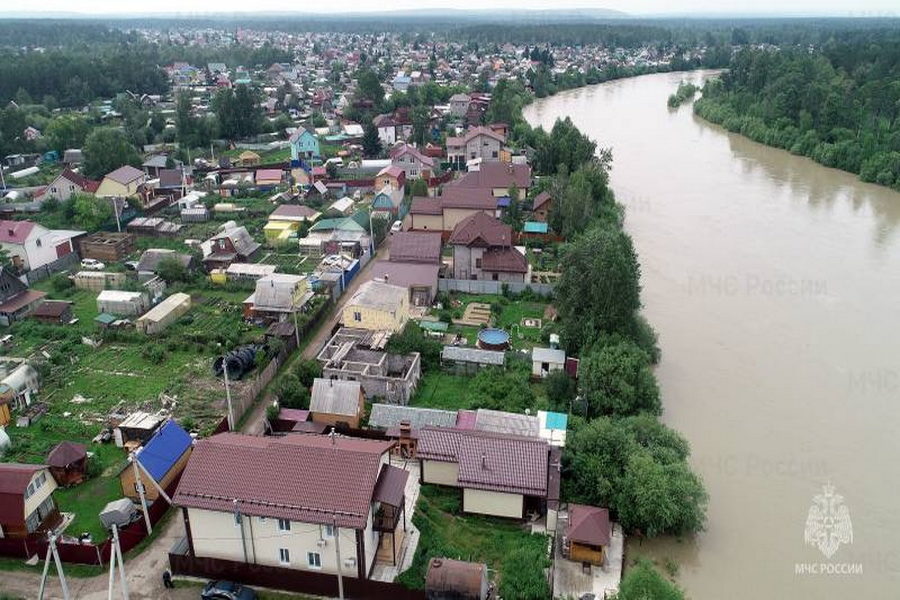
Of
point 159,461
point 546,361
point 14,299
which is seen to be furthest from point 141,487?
point 14,299

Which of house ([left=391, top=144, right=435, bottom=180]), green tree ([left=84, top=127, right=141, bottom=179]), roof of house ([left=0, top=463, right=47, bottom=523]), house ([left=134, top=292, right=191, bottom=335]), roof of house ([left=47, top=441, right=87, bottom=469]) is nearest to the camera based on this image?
roof of house ([left=0, top=463, right=47, bottom=523])

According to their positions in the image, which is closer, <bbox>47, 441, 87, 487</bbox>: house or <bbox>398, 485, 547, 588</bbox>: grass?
<bbox>398, 485, 547, 588</bbox>: grass

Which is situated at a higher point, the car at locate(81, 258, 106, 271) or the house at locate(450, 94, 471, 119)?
the house at locate(450, 94, 471, 119)

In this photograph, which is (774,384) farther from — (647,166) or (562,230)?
(647,166)

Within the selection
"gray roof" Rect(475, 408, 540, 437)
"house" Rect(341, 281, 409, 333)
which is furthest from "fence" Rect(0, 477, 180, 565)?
"house" Rect(341, 281, 409, 333)

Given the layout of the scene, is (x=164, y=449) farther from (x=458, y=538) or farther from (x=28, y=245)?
(x=28, y=245)

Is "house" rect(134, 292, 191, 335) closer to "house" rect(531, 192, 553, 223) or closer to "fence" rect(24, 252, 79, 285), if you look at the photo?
"fence" rect(24, 252, 79, 285)

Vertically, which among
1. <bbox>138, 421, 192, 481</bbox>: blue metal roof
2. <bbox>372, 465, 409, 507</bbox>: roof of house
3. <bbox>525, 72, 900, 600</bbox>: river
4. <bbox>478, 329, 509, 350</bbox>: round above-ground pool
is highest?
<bbox>372, 465, 409, 507</bbox>: roof of house
